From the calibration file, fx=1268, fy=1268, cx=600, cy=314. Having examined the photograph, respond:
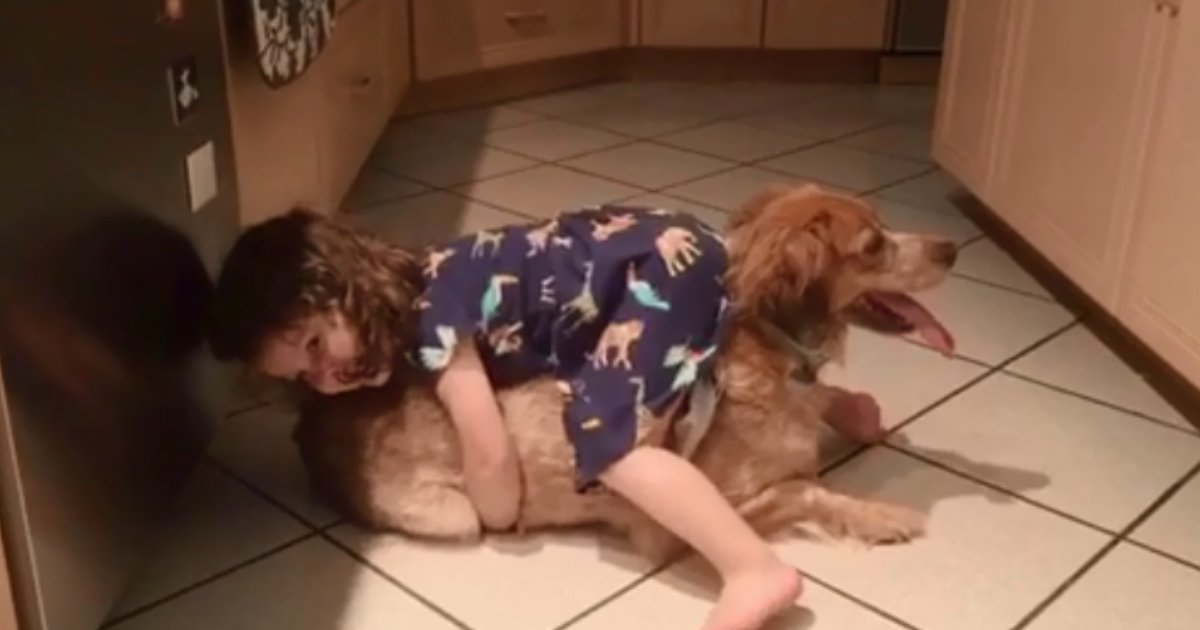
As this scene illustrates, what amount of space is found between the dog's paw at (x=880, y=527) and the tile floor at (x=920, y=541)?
0.02 metres

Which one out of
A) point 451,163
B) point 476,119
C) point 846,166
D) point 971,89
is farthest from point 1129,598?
point 476,119

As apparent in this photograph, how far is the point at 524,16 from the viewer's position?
313cm

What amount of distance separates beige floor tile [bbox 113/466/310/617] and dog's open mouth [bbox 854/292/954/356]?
64 cm

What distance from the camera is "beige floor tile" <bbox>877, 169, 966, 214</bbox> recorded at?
2.41 m

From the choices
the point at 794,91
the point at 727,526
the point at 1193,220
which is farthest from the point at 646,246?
the point at 794,91

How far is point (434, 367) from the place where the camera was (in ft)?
4.08

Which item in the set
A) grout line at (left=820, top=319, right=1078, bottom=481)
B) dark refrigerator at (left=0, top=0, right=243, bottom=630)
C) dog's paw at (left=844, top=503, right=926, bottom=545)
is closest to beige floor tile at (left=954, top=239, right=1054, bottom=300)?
grout line at (left=820, top=319, right=1078, bottom=481)

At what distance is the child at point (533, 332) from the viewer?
118 centimetres

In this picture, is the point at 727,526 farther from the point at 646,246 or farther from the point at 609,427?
the point at 646,246

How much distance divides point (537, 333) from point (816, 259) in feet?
0.93

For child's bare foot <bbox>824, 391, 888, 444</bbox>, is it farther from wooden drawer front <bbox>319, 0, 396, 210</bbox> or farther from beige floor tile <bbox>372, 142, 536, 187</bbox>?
beige floor tile <bbox>372, 142, 536, 187</bbox>

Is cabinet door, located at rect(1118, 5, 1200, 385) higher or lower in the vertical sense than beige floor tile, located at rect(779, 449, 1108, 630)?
higher

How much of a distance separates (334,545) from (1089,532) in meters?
0.80

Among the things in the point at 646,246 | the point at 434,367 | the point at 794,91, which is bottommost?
the point at 794,91
